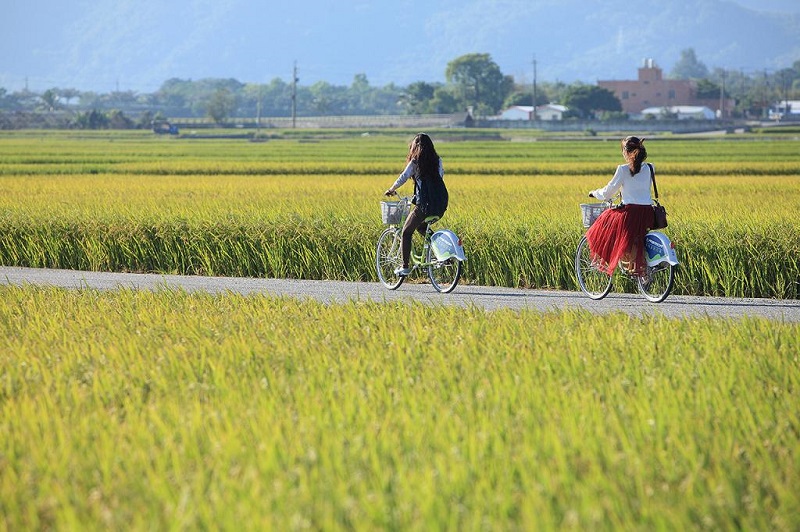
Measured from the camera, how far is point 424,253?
43.3 ft

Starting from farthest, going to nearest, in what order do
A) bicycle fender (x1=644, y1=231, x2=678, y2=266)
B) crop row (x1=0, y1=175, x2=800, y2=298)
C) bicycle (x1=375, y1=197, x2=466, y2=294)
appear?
crop row (x1=0, y1=175, x2=800, y2=298) → bicycle (x1=375, y1=197, x2=466, y2=294) → bicycle fender (x1=644, y1=231, x2=678, y2=266)

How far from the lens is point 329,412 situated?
6121 mm

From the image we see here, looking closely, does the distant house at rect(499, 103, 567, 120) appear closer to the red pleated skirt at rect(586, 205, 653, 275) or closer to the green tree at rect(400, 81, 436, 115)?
the green tree at rect(400, 81, 436, 115)

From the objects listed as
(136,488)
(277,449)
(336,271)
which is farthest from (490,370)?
(336,271)

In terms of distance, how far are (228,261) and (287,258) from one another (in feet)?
2.75

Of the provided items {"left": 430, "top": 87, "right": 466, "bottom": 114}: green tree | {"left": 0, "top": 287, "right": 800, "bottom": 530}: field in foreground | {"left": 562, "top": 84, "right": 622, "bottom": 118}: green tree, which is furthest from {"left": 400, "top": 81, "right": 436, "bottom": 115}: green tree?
{"left": 0, "top": 287, "right": 800, "bottom": 530}: field in foreground

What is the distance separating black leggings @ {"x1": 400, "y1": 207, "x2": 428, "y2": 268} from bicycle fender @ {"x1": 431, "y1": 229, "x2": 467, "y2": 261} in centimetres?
21

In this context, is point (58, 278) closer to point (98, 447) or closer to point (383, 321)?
point (383, 321)

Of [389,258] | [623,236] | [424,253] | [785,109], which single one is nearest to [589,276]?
[623,236]

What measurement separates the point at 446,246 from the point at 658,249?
2.15 meters

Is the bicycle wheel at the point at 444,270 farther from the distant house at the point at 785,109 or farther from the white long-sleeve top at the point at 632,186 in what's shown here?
the distant house at the point at 785,109

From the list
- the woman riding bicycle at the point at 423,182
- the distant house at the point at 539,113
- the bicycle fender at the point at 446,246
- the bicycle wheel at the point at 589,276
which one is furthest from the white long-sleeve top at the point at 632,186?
the distant house at the point at 539,113

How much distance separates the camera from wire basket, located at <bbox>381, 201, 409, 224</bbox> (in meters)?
13.0

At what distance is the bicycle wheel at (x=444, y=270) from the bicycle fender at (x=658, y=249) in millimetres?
1929
